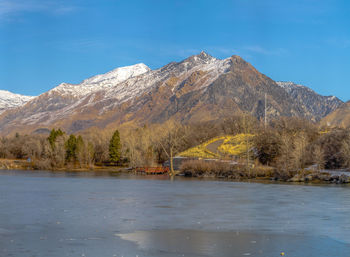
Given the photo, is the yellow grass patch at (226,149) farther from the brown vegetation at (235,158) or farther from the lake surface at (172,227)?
the lake surface at (172,227)

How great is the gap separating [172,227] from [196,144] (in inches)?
4022

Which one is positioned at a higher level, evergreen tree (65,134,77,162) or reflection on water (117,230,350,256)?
evergreen tree (65,134,77,162)

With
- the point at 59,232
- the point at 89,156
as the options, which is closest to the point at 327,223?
the point at 59,232

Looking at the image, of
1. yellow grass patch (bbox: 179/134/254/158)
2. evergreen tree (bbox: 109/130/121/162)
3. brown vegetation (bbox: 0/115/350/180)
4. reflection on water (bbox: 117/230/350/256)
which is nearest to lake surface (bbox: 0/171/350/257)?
reflection on water (bbox: 117/230/350/256)

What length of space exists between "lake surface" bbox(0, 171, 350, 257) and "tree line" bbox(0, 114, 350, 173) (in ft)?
131

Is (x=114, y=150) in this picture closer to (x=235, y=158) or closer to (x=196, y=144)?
(x=196, y=144)

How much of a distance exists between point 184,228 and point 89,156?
11521 centimetres

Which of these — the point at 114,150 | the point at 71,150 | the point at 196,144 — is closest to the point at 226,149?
the point at 196,144

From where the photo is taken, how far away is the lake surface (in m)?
19.9

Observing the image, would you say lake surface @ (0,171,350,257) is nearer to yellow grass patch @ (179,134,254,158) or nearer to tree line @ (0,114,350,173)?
tree line @ (0,114,350,173)

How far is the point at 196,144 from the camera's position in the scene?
Answer: 127750 millimetres

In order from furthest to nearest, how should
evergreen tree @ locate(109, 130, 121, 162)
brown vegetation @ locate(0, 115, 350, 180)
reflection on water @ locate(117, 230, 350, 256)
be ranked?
evergreen tree @ locate(109, 130, 121, 162)
brown vegetation @ locate(0, 115, 350, 180)
reflection on water @ locate(117, 230, 350, 256)

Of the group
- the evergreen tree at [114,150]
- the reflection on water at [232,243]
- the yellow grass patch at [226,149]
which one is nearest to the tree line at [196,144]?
the evergreen tree at [114,150]

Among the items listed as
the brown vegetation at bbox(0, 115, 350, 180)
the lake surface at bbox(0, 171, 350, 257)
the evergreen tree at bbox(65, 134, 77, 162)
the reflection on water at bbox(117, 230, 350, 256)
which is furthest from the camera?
the evergreen tree at bbox(65, 134, 77, 162)
